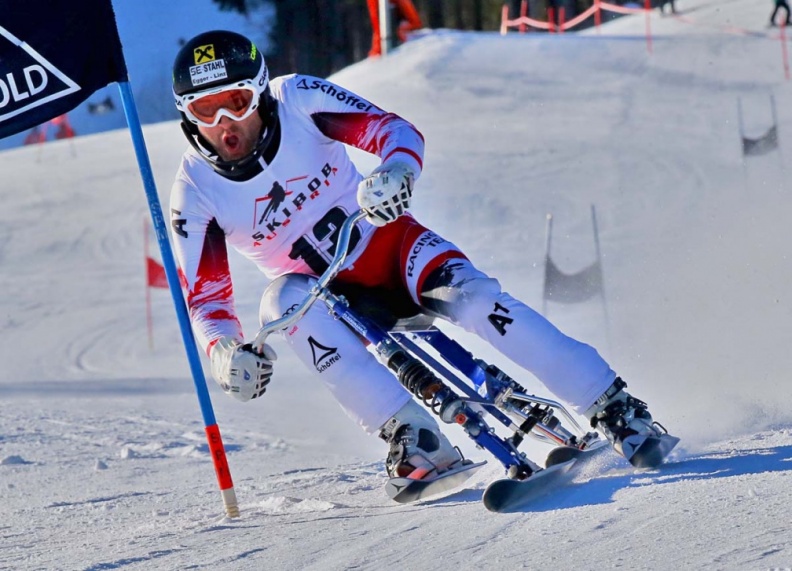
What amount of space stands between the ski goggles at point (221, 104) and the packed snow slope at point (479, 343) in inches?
62.3

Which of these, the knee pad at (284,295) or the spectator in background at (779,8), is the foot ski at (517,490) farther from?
the spectator in background at (779,8)

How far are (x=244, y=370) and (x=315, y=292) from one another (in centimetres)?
40

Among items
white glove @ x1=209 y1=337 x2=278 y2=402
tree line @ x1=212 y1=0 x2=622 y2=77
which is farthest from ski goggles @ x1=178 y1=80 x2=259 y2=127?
tree line @ x1=212 y1=0 x2=622 y2=77

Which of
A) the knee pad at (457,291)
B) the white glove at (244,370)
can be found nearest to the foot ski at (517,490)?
the knee pad at (457,291)

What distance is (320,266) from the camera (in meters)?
4.78

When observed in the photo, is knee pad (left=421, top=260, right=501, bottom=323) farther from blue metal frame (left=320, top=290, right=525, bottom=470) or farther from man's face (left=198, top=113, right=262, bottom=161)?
man's face (left=198, top=113, right=262, bottom=161)

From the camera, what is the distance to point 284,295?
461 centimetres

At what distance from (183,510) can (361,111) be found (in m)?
1.89

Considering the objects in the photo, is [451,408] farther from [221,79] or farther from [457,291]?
[221,79]

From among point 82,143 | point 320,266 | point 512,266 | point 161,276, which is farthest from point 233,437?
point 82,143

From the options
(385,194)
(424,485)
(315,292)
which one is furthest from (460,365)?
(385,194)

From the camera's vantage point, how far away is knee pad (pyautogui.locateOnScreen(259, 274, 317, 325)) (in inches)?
180

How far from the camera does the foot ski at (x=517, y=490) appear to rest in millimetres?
3760

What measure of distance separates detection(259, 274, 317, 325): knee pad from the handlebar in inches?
8.4
